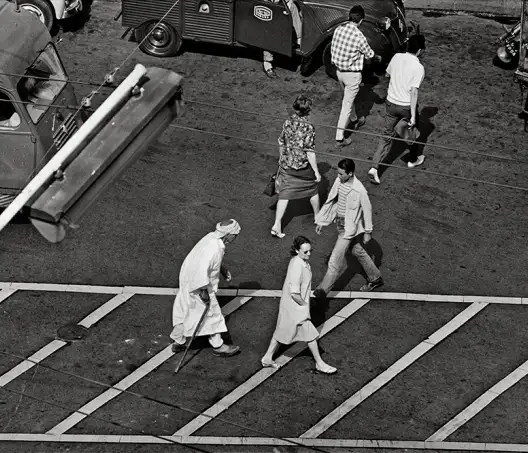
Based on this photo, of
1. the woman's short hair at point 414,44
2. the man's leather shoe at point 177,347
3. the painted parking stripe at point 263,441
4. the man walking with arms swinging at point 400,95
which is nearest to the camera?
the painted parking stripe at point 263,441

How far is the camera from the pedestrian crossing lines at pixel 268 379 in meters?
11.8

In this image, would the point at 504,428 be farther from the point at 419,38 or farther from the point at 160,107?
the point at 419,38

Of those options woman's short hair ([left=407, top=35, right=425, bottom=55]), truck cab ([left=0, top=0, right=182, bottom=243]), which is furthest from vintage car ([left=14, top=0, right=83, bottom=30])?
truck cab ([left=0, top=0, right=182, bottom=243])

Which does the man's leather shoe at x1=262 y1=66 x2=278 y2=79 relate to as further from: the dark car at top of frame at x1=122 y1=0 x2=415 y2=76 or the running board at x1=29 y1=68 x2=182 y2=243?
the running board at x1=29 y1=68 x2=182 y2=243

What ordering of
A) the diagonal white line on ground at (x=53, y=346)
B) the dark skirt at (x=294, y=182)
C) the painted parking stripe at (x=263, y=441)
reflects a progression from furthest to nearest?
the dark skirt at (x=294, y=182)
the diagonal white line on ground at (x=53, y=346)
the painted parking stripe at (x=263, y=441)

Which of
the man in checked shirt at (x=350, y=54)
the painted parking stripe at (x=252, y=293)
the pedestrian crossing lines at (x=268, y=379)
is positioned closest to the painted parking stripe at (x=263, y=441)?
the pedestrian crossing lines at (x=268, y=379)

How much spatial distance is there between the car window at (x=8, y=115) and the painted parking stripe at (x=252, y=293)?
7.18 feet

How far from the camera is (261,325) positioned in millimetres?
13445

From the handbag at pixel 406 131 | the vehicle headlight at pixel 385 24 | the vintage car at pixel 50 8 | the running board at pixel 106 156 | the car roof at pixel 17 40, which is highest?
the running board at pixel 106 156

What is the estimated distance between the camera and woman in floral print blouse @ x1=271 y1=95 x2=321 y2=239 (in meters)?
14.3

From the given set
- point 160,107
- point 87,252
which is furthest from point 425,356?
point 160,107

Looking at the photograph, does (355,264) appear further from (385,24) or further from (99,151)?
(99,151)

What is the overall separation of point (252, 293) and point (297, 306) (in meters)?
1.78

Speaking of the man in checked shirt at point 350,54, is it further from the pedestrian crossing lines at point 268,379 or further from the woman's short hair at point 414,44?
the pedestrian crossing lines at point 268,379
